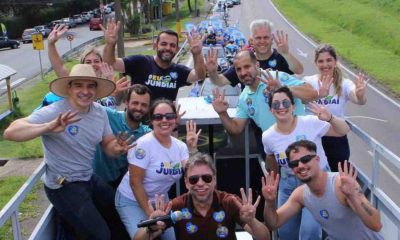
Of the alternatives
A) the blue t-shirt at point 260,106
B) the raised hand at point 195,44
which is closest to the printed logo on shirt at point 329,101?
the blue t-shirt at point 260,106

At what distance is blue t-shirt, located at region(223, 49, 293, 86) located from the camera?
A: 5906 mm

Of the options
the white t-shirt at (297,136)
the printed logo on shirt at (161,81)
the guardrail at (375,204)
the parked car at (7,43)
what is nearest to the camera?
the guardrail at (375,204)

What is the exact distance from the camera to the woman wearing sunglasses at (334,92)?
17.7 ft

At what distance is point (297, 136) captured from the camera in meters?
4.61

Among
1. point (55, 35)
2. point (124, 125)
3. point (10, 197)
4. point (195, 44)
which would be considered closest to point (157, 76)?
point (195, 44)

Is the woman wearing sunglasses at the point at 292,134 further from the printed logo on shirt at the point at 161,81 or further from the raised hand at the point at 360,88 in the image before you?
the printed logo on shirt at the point at 161,81

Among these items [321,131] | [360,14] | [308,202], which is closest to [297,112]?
[321,131]

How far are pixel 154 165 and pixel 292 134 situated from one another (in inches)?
49.4

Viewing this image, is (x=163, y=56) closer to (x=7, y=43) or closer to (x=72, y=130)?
(x=72, y=130)

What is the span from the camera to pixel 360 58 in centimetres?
2783

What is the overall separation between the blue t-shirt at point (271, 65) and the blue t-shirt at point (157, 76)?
548 mm

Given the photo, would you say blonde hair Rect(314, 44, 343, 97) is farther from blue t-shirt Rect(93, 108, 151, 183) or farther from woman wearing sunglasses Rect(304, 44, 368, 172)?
blue t-shirt Rect(93, 108, 151, 183)

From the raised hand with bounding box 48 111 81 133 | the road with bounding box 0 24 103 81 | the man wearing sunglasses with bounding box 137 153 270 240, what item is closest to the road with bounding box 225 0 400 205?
the man wearing sunglasses with bounding box 137 153 270 240

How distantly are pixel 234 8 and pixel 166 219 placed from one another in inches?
2459
